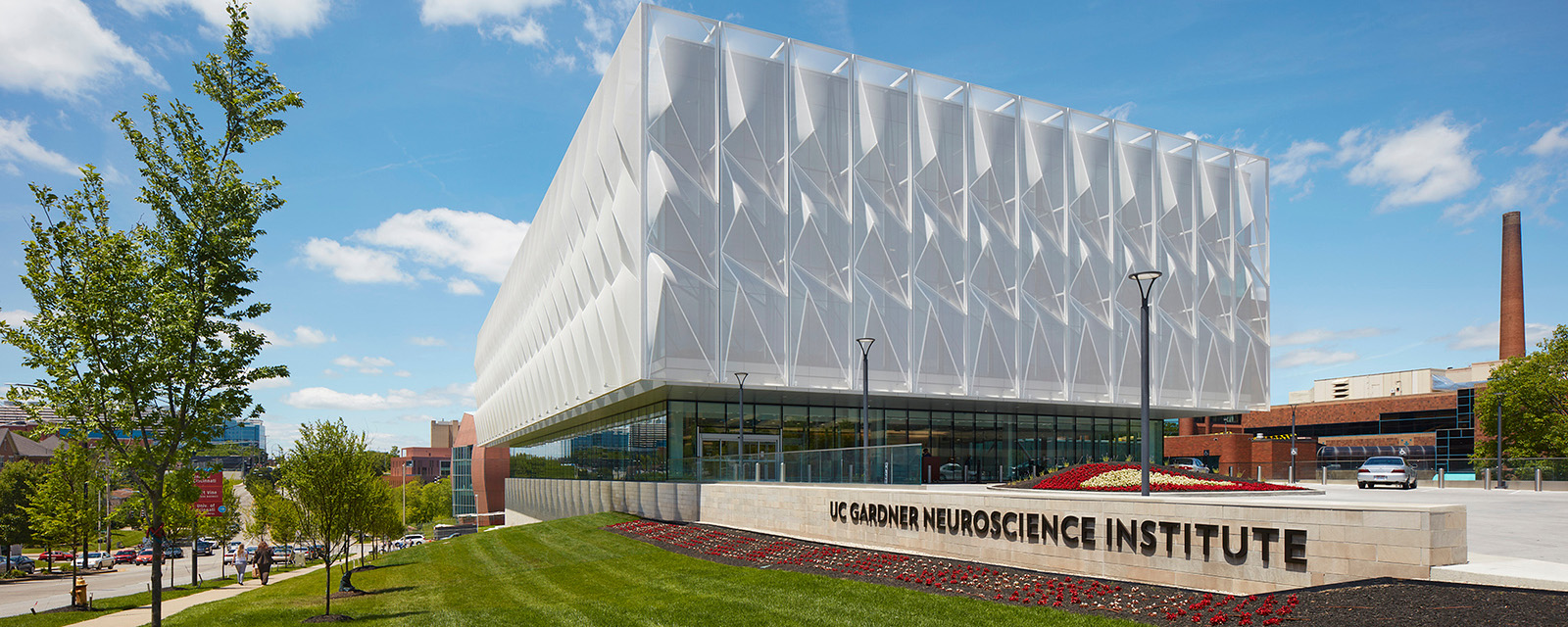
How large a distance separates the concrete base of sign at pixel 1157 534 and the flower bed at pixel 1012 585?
528mm

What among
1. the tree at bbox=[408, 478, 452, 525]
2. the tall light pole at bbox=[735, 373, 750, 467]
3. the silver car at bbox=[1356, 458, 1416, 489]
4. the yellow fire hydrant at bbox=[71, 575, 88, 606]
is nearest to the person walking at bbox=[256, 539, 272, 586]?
the yellow fire hydrant at bbox=[71, 575, 88, 606]

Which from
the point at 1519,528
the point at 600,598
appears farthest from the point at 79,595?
the point at 1519,528

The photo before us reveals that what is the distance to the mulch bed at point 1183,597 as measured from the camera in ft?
32.2

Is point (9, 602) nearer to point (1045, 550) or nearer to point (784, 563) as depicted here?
point (784, 563)

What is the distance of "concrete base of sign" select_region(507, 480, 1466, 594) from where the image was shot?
11.4 metres

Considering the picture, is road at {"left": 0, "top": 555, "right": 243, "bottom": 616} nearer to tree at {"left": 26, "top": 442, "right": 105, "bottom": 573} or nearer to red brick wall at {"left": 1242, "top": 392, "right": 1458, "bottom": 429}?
tree at {"left": 26, "top": 442, "right": 105, "bottom": 573}

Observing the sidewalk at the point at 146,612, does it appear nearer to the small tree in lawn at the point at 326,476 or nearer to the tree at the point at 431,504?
the small tree in lawn at the point at 326,476

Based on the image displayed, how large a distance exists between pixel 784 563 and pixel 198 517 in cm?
2159

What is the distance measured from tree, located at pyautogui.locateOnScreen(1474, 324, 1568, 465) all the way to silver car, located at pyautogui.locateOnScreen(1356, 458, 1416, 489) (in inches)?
1117

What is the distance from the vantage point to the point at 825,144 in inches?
1693

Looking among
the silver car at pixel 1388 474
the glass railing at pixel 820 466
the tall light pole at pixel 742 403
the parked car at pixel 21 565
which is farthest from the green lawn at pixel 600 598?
the parked car at pixel 21 565

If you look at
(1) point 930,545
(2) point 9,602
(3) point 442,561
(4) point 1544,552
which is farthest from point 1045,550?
(2) point 9,602

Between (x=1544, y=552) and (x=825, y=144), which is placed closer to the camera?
(x=1544, y=552)

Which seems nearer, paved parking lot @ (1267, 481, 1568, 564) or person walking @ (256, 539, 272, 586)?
paved parking lot @ (1267, 481, 1568, 564)
